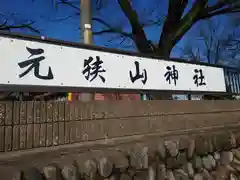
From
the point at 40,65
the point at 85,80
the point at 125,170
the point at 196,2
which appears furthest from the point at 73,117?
the point at 196,2

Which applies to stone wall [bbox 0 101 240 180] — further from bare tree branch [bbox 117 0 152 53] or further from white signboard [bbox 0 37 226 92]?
bare tree branch [bbox 117 0 152 53]

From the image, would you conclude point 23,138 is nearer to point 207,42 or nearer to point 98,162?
point 98,162

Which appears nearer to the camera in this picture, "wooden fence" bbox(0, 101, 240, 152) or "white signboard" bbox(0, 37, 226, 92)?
"wooden fence" bbox(0, 101, 240, 152)

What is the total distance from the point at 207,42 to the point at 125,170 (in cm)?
1845

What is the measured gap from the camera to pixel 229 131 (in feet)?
11.9

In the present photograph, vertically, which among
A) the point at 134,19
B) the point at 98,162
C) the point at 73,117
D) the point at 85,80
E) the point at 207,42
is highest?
the point at 207,42

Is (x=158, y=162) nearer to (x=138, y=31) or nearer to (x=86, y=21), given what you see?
(x=86, y=21)

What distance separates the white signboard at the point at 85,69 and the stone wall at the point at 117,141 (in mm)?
229

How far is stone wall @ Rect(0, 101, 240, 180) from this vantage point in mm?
1738

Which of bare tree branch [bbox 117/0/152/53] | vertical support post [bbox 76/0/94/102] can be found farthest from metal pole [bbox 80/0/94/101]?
bare tree branch [bbox 117/0/152/53]

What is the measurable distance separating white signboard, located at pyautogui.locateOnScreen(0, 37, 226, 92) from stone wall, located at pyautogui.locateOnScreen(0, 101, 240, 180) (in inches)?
9.0

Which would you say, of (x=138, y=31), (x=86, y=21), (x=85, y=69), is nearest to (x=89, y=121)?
(x=85, y=69)

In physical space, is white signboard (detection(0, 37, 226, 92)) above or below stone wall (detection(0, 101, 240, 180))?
above

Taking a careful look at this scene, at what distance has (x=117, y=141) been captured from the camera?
2.31 metres
